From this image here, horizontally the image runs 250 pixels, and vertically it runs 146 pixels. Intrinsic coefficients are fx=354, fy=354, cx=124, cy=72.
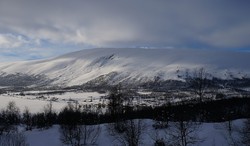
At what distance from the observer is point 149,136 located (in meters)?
65.6

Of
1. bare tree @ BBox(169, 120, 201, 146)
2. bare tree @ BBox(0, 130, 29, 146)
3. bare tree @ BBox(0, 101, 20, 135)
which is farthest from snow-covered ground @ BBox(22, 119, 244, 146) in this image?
bare tree @ BBox(0, 101, 20, 135)

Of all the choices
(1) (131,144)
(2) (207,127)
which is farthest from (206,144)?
(1) (131,144)

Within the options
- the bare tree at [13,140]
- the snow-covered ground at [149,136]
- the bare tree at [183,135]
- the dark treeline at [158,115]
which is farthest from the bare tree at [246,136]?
the bare tree at [13,140]

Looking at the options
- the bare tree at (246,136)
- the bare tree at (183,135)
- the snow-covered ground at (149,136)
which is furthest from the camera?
the snow-covered ground at (149,136)

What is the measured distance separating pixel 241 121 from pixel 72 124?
34338mm

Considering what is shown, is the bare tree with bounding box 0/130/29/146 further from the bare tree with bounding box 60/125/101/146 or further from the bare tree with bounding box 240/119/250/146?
the bare tree with bounding box 240/119/250/146

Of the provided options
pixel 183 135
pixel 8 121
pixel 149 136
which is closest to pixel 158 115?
pixel 149 136

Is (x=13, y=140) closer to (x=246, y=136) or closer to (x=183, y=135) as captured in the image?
(x=183, y=135)

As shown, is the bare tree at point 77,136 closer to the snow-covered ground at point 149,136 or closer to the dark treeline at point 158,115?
the snow-covered ground at point 149,136

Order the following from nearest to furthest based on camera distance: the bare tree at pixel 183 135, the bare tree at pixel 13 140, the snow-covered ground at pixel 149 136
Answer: the bare tree at pixel 183 135
the bare tree at pixel 13 140
the snow-covered ground at pixel 149 136

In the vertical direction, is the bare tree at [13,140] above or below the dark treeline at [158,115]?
below

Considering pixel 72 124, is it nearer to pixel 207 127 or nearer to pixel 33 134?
pixel 33 134

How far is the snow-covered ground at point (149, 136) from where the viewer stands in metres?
58.9

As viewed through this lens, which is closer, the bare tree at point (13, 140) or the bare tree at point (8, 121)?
the bare tree at point (13, 140)
